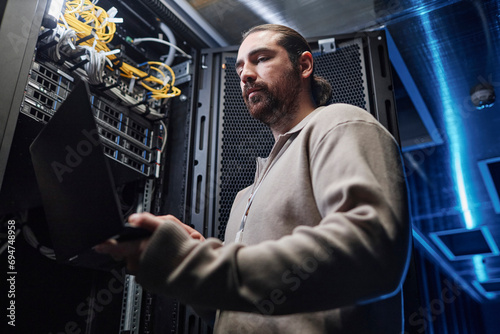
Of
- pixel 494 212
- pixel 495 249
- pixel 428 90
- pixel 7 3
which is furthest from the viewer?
pixel 495 249

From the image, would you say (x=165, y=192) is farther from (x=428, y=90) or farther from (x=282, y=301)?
(x=428, y=90)

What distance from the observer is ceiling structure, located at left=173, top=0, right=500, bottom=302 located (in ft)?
6.46

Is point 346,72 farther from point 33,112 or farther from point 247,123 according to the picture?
point 33,112

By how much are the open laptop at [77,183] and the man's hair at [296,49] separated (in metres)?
0.76

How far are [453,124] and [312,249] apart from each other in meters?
3.07

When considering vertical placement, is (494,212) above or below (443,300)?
above

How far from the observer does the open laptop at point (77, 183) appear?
23.3 inches

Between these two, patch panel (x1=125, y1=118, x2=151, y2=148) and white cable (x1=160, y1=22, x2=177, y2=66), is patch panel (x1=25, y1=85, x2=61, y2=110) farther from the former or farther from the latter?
white cable (x1=160, y1=22, x2=177, y2=66)

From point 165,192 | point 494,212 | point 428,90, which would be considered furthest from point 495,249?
point 165,192

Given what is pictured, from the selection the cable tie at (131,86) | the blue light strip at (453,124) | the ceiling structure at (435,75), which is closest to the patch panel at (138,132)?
the cable tie at (131,86)

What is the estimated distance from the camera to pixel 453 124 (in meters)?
3.19

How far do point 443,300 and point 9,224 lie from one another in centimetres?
798

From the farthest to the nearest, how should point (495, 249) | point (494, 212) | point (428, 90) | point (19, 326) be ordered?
point (495, 249) → point (494, 212) → point (428, 90) → point (19, 326)

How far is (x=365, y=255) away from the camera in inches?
22.9
